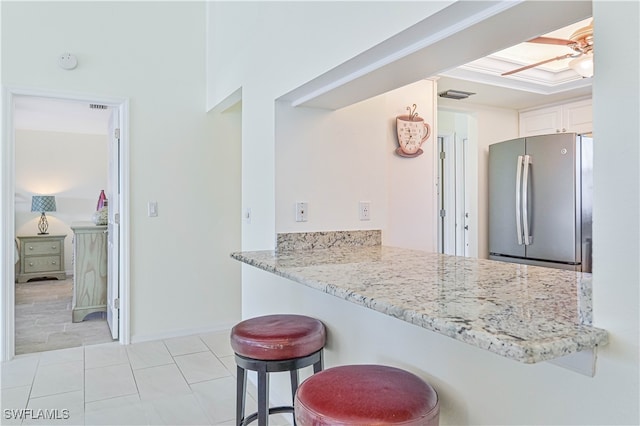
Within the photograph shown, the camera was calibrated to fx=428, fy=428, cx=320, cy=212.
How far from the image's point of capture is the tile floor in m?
2.36

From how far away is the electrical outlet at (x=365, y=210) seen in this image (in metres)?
2.59

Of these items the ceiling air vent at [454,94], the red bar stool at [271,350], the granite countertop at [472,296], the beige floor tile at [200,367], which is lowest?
the beige floor tile at [200,367]

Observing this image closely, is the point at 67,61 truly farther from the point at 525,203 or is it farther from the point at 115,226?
the point at 525,203

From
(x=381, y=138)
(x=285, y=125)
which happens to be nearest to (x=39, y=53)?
(x=285, y=125)

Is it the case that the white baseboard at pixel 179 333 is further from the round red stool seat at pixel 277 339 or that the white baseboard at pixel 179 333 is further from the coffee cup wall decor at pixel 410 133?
the coffee cup wall decor at pixel 410 133

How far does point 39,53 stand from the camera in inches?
129

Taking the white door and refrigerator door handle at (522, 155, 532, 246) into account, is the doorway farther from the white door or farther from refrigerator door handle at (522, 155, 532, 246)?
the white door

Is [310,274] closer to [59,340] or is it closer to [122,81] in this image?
[122,81]

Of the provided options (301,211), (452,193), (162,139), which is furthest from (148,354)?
(452,193)

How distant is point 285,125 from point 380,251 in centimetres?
88

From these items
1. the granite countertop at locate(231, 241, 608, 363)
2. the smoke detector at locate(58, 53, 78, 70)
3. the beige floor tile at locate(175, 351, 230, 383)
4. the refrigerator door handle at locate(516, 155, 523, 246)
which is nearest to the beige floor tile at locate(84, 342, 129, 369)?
the beige floor tile at locate(175, 351, 230, 383)

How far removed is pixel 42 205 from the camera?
20.5ft

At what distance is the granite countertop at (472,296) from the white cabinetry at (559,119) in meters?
2.57

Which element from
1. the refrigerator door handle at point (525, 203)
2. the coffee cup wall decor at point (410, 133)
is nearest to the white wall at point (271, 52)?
the coffee cup wall decor at point (410, 133)
